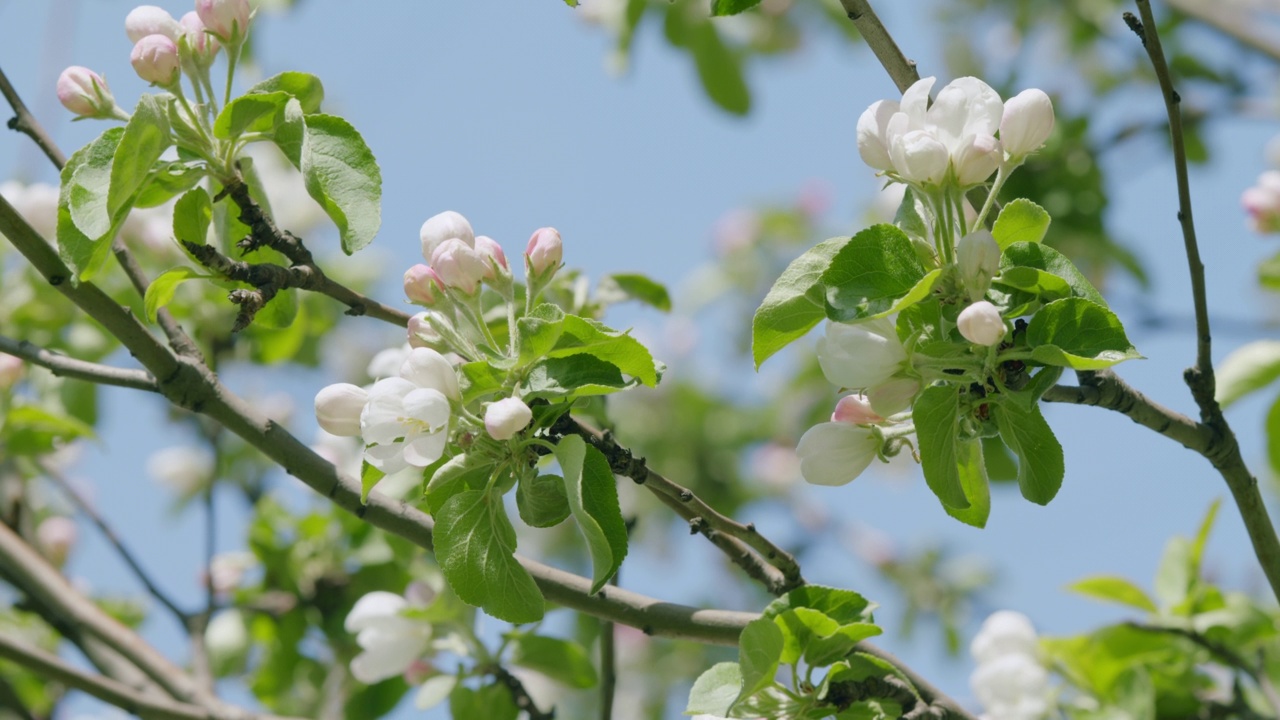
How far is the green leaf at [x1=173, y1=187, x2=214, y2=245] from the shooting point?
1.52 m

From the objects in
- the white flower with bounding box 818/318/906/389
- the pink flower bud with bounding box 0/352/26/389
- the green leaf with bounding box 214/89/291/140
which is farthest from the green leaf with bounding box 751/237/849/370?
the pink flower bud with bounding box 0/352/26/389

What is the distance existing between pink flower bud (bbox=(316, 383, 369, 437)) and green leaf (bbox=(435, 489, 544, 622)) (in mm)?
147

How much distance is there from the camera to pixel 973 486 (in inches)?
56.9

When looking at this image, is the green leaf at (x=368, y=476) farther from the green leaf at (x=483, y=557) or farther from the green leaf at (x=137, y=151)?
the green leaf at (x=137, y=151)

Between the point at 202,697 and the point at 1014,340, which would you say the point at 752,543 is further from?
the point at 202,697

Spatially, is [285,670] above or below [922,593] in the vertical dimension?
below

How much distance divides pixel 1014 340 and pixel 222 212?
98cm

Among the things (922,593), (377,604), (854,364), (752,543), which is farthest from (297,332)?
(922,593)

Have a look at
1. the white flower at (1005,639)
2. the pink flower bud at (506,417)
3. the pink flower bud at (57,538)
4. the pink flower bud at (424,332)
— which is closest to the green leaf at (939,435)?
the pink flower bud at (506,417)

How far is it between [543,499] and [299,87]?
0.60 metres

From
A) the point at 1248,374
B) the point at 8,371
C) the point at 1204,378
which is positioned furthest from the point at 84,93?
the point at 1248,374

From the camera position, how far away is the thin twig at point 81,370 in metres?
1.54

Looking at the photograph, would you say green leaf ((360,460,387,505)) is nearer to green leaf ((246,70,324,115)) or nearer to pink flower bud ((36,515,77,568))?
green leaf ((246,70,324,115))

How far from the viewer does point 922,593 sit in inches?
197
